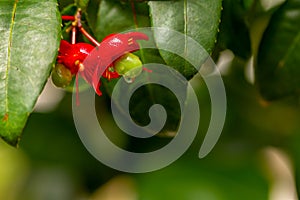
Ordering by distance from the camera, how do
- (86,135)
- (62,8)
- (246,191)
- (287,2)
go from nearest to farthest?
(62,8), (287,2), (246,191), (86,135)

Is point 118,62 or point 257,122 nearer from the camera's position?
point 118,62

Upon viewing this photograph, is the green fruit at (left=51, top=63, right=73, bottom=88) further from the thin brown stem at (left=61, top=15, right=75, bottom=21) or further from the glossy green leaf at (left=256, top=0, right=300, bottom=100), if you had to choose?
the glossy green leaf at (left=256, top=0, right=300, bottom=100)

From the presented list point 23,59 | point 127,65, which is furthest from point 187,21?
point 23,59

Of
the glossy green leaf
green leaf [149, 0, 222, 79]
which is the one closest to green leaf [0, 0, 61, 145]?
green leaf [149, 0, 222, 79]

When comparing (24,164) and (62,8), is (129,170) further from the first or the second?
(62,8)

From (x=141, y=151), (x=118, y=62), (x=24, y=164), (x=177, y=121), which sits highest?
(x=118, y=62)

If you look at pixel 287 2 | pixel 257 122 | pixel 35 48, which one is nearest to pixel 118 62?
pixel 35 48

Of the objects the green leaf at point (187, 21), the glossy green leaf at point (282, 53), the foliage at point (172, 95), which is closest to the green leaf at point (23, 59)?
the foliage at point (172, 95)
